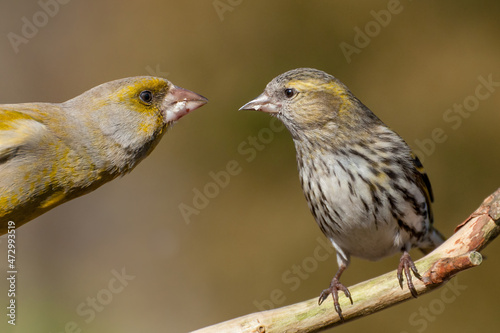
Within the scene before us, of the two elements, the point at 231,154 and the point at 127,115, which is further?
the point at 231,154

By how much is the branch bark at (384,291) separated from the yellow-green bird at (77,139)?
901 mm

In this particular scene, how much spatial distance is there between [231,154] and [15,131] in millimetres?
3415

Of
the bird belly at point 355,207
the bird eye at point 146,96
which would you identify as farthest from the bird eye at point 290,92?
the bird eye at point 146,96

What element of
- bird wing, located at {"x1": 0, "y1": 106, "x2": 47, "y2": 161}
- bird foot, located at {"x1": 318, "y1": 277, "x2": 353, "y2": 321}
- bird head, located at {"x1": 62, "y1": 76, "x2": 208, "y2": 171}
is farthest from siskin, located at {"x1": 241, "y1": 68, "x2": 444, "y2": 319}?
bird wing, located at {"x1": 0, "y1": 106, "x2": 47, "y2": 161}

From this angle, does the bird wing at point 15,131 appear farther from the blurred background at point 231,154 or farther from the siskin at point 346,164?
the blurred background at point 231,154

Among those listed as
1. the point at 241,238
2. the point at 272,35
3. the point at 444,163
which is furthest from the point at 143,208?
the point at 444,163

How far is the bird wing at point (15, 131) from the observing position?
8.75ft

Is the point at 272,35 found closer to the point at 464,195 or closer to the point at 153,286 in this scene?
the point at 464,195

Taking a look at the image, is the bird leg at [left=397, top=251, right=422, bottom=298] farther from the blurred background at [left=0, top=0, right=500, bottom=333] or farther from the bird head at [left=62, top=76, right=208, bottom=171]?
the blurred background at [left=0, top=0, right=500, bottom=333]

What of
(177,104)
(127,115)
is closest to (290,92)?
(177,104)

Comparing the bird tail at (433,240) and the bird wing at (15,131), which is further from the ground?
the bird wing at (15,131)

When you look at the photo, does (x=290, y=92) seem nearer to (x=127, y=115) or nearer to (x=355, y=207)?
(x=355, y=207)

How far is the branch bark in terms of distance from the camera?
2.57 metres

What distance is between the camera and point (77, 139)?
2816 millimetres
